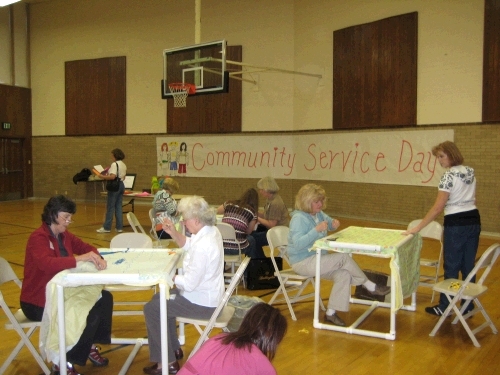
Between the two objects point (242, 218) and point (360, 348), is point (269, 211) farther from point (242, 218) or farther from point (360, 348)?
point (360, 348)

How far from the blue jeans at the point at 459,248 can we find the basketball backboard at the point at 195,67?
5599 millimetres

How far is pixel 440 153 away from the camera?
4.33 meters

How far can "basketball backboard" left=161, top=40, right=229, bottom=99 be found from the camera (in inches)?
363

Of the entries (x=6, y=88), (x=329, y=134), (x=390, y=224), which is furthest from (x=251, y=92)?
(x=6, y=88)

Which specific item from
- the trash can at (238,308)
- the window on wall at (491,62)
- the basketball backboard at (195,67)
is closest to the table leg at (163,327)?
the trash can at (238,308)

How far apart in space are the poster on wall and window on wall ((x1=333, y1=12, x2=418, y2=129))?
0.37 m

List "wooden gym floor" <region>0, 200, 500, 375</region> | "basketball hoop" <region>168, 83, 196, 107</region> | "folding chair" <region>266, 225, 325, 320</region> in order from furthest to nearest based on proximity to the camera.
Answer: "basketball hoop" <region>168, 83, 196, 107</region>
"folding chair" <region>266, 225, 325, 320</region>
"wooden gym floor" <region>0, 200, 500, 375</region>

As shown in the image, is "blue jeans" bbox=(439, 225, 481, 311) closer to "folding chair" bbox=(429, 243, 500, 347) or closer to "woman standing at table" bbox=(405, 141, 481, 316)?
"woman standing at table" bbox=(405, 141, 481, 316)

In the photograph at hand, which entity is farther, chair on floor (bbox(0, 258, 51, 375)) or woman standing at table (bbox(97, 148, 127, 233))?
woman standing at table (bbox(97, 148, 127, 233))

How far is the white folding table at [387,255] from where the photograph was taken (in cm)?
394

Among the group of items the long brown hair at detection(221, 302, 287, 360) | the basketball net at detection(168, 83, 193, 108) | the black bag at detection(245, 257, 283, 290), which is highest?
the basketball net at detection(168, 83, 193, 108)

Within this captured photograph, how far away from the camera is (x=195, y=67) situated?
9.41 m

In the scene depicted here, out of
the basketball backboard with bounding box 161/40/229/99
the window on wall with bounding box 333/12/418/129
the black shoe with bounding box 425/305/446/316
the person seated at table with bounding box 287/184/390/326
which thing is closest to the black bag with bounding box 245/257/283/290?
the person seated at table with bounding box 287/184/390/326

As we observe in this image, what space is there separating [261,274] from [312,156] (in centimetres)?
678
